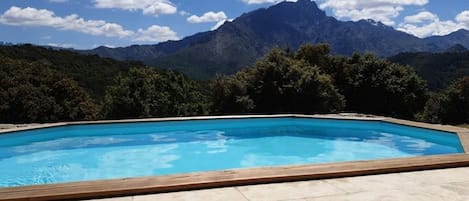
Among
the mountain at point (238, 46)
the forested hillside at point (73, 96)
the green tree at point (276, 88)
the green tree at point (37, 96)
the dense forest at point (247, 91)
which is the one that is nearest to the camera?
the green tree at point (37, 96)

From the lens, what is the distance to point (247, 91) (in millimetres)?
14922

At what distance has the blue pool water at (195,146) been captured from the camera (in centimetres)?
699

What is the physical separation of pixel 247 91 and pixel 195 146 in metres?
6.23

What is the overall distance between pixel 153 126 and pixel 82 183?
697cm

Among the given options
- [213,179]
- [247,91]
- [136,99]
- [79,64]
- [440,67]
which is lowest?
[136,99]

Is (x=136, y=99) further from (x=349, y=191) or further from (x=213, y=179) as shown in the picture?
(x=349, y=191)

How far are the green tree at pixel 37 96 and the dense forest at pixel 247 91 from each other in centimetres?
3

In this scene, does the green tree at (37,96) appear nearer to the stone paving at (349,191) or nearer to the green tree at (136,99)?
the green tree at (136,99)

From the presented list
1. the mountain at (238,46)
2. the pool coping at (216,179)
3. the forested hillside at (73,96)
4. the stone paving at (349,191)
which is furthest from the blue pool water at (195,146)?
the mountain at (238,46)

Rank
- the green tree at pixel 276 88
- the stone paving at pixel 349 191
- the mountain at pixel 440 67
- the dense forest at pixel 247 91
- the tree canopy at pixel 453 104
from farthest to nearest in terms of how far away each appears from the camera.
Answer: the mountain at pixel 440 67 < the tree canopy at pixel 453 104 < the green tree at pixel 276 88 < the dense forest at pixel 247 91 < the stone paving at pixel 349 191

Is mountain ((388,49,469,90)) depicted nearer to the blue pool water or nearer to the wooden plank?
the blue pool water

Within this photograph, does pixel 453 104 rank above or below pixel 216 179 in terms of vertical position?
below

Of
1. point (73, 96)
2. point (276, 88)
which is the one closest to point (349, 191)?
point (276, 88)

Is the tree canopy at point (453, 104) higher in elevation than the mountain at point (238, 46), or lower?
lower
